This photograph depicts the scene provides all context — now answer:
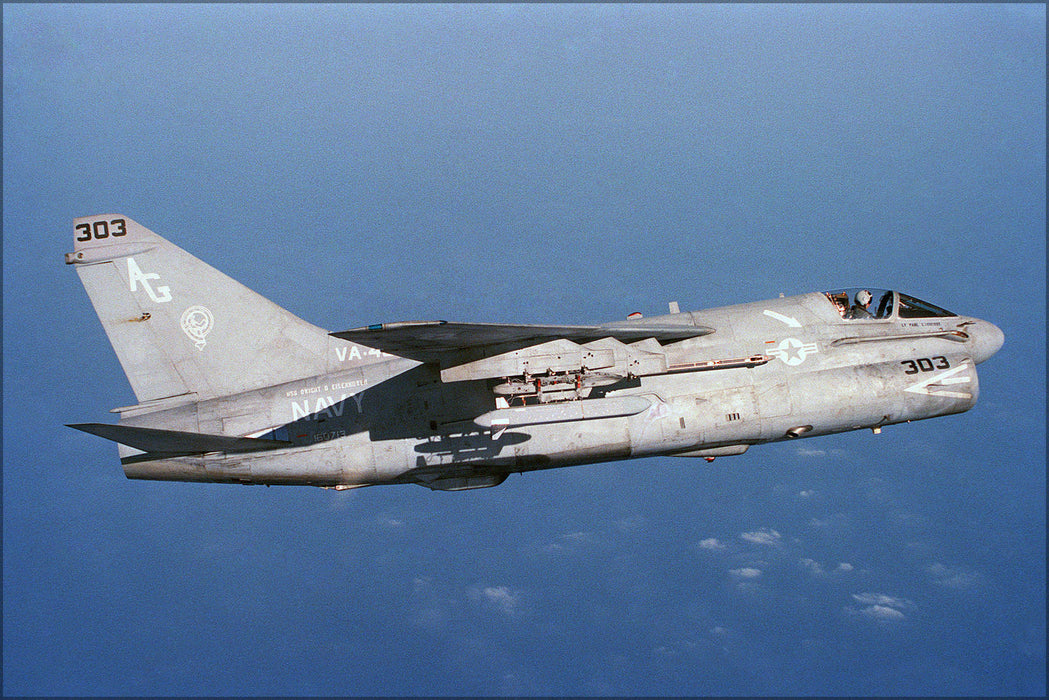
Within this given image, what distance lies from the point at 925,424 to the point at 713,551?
3204cm

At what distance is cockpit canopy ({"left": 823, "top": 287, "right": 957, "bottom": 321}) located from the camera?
17.8 meters

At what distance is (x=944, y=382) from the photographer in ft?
56.5

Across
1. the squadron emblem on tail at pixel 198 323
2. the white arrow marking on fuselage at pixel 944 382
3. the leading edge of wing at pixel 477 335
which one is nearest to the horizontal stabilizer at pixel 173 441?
the squadron emblem on tail at pixel 198 323

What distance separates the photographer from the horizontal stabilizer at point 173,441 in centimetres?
1445

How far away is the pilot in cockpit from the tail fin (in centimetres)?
1189

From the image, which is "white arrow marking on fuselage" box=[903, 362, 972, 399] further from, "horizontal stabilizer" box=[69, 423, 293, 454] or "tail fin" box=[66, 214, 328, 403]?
"horizontal stabilizer" box=[69, 423, 293, 454]

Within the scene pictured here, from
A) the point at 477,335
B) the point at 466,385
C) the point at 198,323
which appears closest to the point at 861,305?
the point at 466,385

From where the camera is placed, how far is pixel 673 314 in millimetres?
17641

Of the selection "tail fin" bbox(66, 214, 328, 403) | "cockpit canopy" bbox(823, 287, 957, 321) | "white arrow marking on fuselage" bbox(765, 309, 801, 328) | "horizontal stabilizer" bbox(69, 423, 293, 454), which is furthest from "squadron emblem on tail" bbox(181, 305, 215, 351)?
"cockpit canopy" bbox(823, 287, 957, 321)

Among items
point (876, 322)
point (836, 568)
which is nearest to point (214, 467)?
point (876, 322)

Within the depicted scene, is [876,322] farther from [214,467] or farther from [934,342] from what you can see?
[214,467]

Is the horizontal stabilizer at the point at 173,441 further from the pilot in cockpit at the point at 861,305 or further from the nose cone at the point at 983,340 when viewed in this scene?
the nose cone at the point at 983,340

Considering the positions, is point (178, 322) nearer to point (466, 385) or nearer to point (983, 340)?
point (466, 385)

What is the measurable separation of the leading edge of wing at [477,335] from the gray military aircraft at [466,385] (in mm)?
120
